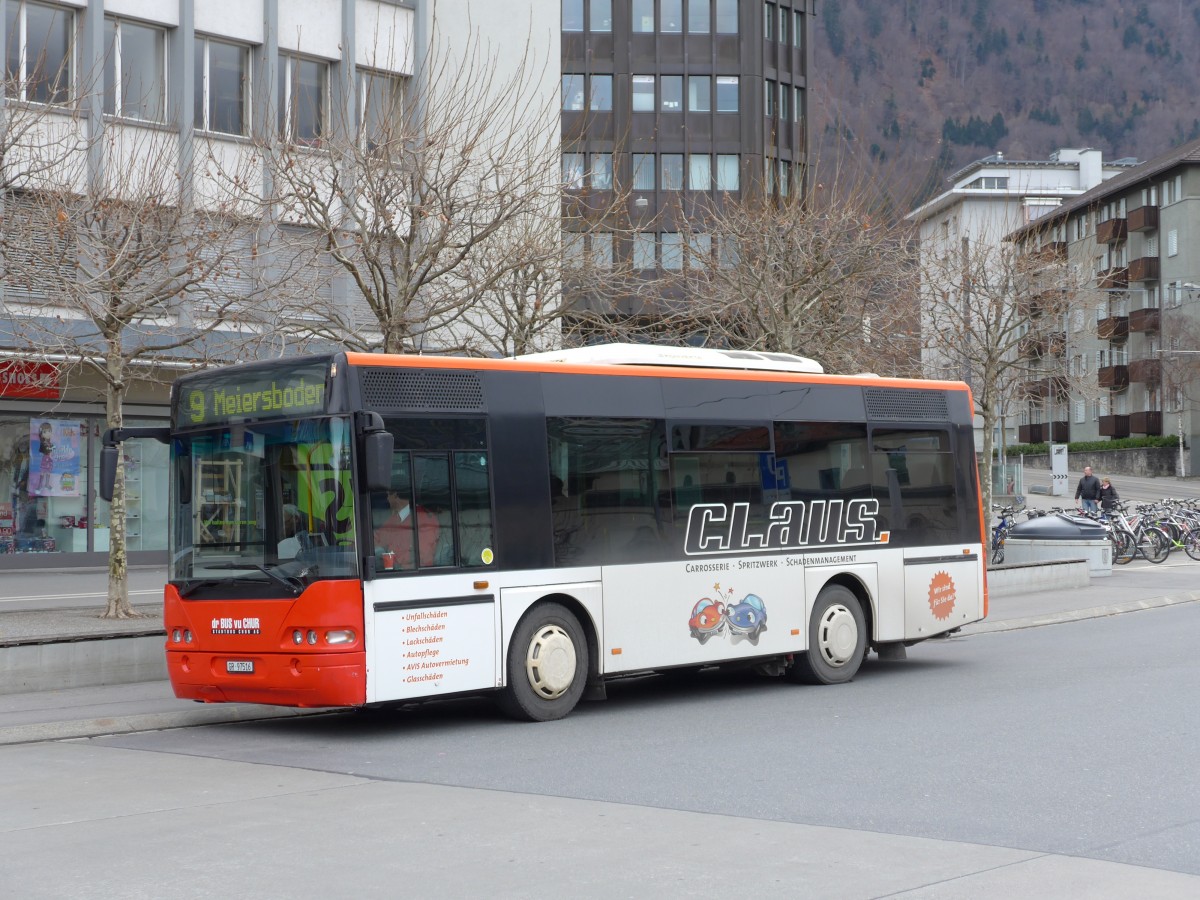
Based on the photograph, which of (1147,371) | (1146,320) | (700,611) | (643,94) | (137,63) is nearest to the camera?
(700,611)

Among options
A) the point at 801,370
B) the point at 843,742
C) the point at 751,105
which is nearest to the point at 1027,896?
the point at 843,742

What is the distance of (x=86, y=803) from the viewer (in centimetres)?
885

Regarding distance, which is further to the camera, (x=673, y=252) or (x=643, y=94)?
(x=643, y=94)

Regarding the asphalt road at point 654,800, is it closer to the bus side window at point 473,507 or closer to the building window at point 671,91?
the bus side window at point 473,507

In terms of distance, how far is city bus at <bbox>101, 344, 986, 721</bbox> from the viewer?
11297 mm

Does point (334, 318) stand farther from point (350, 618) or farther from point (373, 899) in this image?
point (373, 899)

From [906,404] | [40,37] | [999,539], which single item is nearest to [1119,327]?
[999,539]

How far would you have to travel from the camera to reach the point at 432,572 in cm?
1161

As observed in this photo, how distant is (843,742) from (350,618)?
3557 millimetres

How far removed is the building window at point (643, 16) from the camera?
64625 millimetres

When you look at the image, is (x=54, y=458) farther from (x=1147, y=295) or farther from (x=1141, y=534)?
(x=1147, y=295)

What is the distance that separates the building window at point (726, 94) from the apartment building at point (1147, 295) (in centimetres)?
2322

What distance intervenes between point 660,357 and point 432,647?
354 cm

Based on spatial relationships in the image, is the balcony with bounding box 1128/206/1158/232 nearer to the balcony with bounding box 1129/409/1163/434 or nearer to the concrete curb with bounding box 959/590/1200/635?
the balcony with bounding box 1129/409/1163/434
